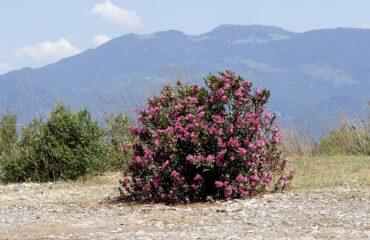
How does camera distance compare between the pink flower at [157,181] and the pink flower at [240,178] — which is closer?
the pink flower at [240,178]

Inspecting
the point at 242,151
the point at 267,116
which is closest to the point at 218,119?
the point at 242,151

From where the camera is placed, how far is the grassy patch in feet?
43.9

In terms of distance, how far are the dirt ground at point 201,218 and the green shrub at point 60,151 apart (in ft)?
13.3

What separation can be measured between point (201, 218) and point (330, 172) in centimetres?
642

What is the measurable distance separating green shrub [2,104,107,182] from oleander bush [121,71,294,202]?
5.31 metres

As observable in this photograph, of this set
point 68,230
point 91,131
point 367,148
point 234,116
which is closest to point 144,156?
point 234,116

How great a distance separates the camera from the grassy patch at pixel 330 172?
43.9 ft

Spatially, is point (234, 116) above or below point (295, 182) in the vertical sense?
above

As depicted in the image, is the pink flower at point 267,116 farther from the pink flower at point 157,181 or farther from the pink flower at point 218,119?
the pink flower at point 157,181

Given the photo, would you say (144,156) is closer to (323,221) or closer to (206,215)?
(206,215)

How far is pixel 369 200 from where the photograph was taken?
11.1 meters

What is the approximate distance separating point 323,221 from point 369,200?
2.08 metres

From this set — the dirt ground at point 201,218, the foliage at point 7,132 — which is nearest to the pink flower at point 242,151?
the dirt ground at point 201,218

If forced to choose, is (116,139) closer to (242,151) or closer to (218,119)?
(218,119)
